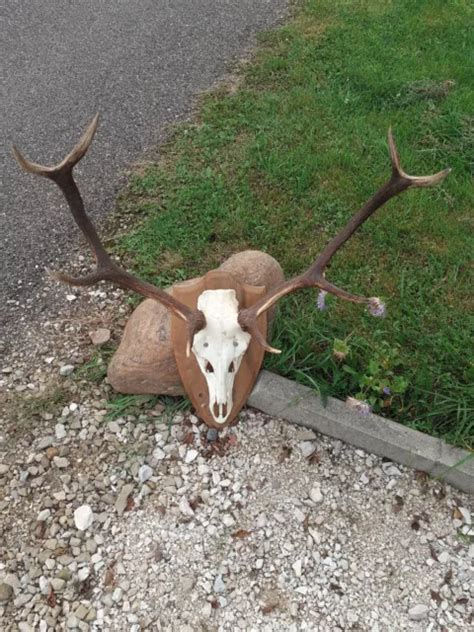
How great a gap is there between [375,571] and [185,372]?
3.83 feet

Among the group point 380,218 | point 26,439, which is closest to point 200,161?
point 380,218

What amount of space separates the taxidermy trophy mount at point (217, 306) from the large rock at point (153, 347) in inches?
1.1

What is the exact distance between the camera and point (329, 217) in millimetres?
4133

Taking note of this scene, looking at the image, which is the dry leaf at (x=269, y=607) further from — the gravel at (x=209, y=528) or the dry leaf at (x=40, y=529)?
the dry leaf at (x=40, y=529)

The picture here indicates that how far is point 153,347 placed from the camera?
2906 mm

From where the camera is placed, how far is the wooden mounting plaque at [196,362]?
2756mm

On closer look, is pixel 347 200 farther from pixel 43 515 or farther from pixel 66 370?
pixel 43 515

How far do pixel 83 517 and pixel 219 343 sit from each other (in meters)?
0.98

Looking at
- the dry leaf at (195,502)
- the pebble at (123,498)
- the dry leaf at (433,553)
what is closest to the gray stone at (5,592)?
the pebble at (123,498)

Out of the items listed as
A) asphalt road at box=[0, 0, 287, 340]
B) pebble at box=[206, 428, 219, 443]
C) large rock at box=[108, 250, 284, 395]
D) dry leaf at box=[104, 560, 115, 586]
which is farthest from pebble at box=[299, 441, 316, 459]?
asphalt road at box=[0, 0, 287, 340]

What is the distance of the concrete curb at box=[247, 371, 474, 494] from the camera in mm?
2768

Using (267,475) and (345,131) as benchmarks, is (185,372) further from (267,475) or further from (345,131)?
(345,131)

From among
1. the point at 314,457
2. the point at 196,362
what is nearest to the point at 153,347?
the point at 196,362

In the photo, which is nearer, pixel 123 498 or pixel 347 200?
pixel 123 498
